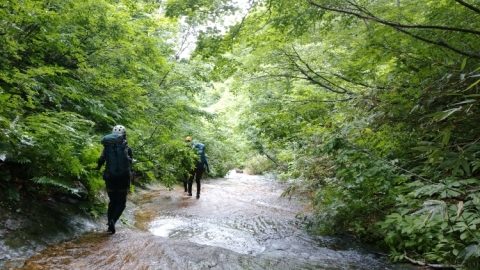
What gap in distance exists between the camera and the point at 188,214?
9.01 meters

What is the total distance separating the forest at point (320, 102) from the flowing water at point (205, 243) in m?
0.78

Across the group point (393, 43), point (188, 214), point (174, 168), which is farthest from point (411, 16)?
point (174, 168)

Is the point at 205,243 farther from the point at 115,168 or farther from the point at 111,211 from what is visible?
the point at 115,168

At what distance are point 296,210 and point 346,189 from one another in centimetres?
440

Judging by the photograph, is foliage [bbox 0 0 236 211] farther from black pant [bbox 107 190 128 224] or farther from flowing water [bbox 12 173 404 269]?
flowing water [bbox 12 173 404 269]

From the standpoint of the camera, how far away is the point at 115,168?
5.91 m

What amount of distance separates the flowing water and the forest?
78cm

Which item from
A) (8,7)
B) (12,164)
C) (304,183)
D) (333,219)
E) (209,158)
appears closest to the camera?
(12,164)

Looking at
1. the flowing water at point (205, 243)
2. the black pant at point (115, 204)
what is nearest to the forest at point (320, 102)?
the black pant at point (115, 204)

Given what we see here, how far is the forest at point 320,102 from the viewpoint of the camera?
4.34 meters

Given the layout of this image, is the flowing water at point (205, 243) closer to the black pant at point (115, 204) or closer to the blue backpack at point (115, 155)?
the black pant at point (115, 204)

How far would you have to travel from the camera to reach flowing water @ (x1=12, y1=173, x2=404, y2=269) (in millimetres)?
4766

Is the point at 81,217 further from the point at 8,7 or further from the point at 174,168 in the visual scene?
the point at 174,168

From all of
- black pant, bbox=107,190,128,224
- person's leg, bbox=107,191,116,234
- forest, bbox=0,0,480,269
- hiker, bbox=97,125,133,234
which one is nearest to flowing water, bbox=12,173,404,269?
person's leg, bbox=107,191,116,234
